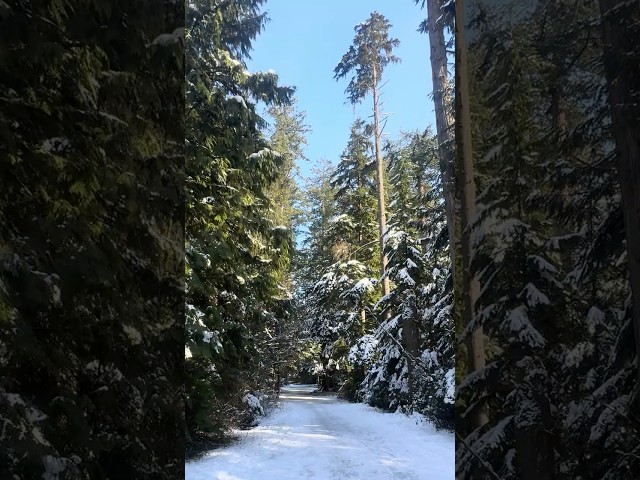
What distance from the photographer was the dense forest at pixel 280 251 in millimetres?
6723

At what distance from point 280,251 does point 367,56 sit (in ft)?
35.1

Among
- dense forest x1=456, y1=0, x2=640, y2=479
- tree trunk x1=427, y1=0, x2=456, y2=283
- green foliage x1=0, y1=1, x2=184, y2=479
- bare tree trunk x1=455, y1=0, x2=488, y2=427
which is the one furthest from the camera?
tree trunk x1=427, y1=0, x2=456, y2=283

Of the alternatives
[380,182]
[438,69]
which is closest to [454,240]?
[438,69]

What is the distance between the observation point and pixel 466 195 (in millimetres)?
2129

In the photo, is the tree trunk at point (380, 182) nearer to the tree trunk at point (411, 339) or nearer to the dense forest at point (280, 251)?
the dense forest at point (280, 251)

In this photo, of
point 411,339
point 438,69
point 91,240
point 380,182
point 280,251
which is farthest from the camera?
point 380,182

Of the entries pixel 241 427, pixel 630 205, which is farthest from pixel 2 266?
pixel 241 427

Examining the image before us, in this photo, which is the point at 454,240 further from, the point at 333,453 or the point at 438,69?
the point at 438,69

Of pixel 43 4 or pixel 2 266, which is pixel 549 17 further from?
pixel 2 266

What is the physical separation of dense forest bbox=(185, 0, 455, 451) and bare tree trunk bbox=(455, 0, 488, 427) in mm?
3798

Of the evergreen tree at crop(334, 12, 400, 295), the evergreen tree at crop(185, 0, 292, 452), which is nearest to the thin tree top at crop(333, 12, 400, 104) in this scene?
the evergreen tree at crop(334, 12, 400, 295)

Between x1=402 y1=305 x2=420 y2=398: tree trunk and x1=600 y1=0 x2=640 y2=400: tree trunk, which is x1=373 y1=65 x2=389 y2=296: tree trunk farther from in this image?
x1=600 y1=0 x2=640 y2=400: tree trunk

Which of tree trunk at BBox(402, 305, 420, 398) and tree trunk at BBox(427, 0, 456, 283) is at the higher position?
tree trunk at BBox(427, 0, 456, 283)

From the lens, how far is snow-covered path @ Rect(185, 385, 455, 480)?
5.95 metres
